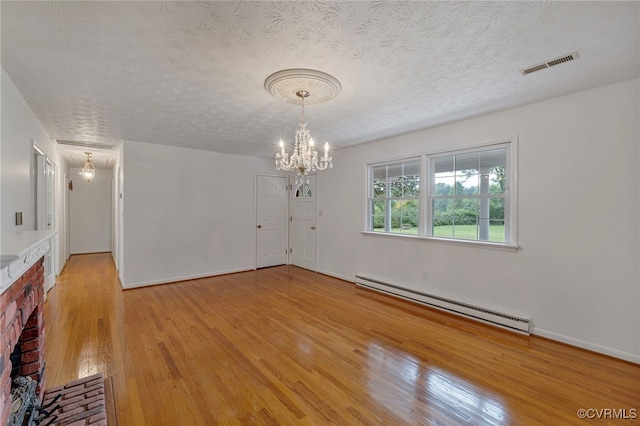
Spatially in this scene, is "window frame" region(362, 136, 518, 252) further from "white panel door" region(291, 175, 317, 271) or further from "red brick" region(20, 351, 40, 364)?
"red brick" region(20, 351, 40, 364)

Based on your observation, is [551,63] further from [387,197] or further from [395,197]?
[387,197]

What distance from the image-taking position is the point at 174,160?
502 centimetres

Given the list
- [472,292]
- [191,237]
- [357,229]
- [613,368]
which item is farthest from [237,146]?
[613,368]

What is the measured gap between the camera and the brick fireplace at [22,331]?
1282 millimetres

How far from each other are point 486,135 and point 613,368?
2514 millimetres

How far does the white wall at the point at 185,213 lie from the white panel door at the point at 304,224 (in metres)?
0.95

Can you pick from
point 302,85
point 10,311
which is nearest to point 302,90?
point 302,85

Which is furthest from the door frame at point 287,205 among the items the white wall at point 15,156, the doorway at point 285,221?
the white wall at point 15,156

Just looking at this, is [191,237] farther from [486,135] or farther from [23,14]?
[486,135]

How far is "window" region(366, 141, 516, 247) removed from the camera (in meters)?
3.33

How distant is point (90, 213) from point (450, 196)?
9.59 metres

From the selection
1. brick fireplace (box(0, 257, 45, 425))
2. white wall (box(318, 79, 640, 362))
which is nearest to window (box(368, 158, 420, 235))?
white wall (box(318, 79, 640, 362))

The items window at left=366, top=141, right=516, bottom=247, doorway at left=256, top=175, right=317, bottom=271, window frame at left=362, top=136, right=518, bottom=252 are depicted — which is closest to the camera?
window frame at left=362, top=136, right=518, bottom=252

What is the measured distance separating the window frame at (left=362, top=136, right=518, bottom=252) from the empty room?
1.4 inches
